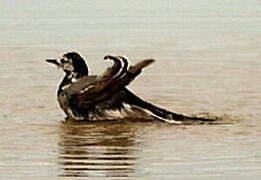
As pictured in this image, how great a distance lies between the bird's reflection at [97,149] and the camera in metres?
10.4

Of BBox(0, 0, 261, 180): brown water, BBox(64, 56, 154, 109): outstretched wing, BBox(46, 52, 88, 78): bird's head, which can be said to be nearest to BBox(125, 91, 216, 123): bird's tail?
BBox(0, 0, 261, 180): brown water

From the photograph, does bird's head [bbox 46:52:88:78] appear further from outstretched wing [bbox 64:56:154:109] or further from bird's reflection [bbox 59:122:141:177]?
bird's reflection [bbox 59:122:141:177]

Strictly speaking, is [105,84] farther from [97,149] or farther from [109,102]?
A: [97,149]

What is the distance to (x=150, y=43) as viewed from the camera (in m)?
18.5

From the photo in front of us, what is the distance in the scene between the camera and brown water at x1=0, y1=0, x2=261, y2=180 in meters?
10.7

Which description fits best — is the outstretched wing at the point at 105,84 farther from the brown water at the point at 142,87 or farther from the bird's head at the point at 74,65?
the brown water at the point at 142,87

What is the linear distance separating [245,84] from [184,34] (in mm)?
4319

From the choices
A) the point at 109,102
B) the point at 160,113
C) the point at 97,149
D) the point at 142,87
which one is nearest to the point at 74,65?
the point at 109,102

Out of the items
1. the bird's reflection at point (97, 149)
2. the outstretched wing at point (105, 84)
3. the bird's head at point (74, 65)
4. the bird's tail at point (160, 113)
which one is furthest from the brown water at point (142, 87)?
the bird's head at point (74, 65)

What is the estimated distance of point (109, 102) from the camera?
524 inches

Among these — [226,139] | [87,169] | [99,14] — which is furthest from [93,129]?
[99,14]

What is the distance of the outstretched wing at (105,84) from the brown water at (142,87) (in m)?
0.32

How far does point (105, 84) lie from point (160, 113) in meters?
0.63

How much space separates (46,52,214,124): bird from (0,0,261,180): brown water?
161 millimetres
